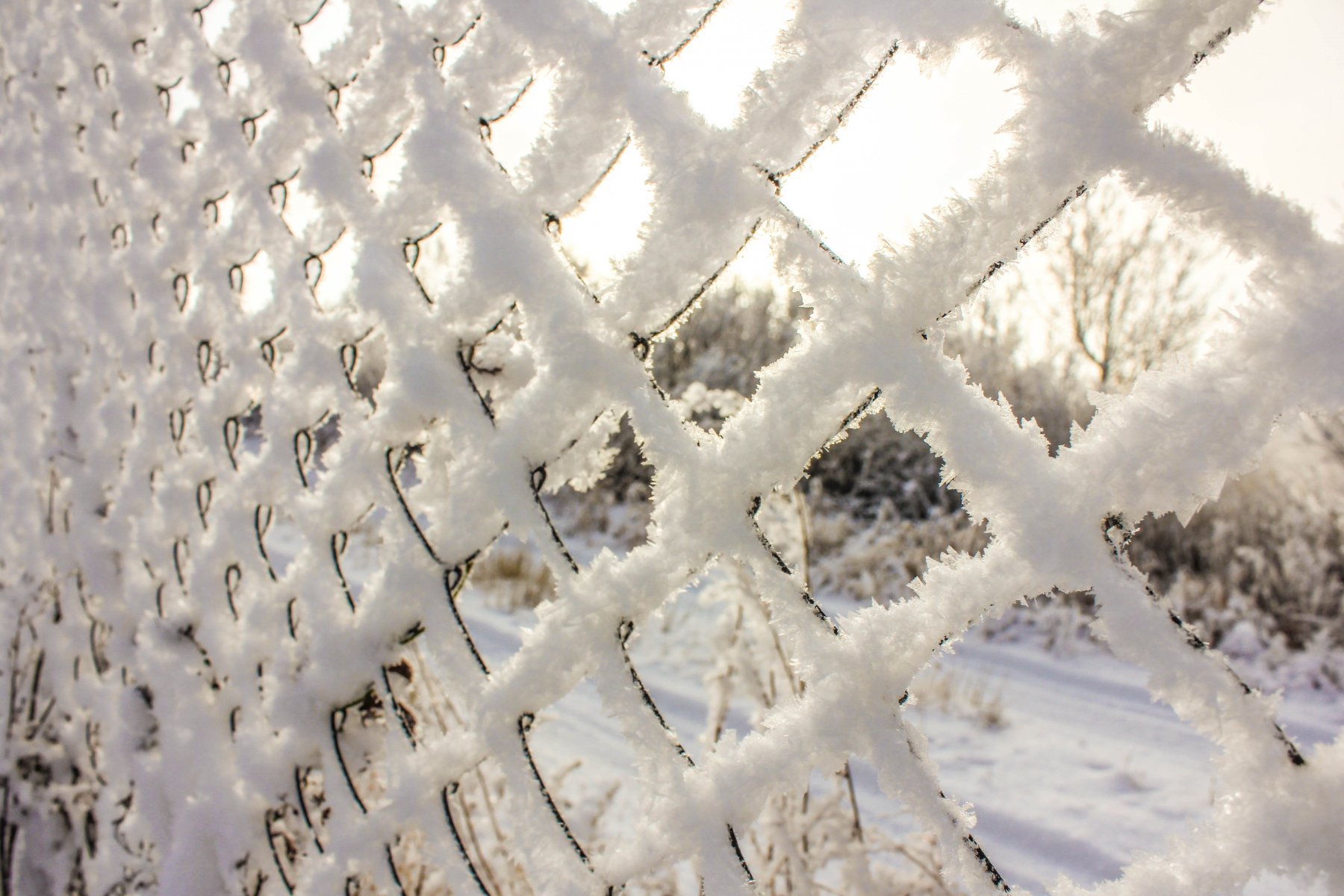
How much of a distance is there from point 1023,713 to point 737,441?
359 cm

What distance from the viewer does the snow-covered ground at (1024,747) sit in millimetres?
2150

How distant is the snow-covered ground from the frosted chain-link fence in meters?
0.52

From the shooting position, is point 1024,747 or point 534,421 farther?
point 1024,747

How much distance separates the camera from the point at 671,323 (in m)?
0.64

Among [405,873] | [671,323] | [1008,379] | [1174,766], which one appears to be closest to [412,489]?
[671,323]

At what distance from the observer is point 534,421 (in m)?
0.68

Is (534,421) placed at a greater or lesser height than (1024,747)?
greater

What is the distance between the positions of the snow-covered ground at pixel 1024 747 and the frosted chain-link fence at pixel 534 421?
52 cm

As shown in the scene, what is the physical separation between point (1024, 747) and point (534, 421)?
306 cm

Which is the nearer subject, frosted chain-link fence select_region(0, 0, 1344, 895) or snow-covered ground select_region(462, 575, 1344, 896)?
frosted chain-link fence select_region(0, 0, 1344, 895)

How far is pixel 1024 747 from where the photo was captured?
3.04m

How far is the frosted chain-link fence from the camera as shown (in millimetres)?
438

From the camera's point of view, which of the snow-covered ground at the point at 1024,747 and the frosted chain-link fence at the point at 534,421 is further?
the snow-covered ground at the point at 1024,747

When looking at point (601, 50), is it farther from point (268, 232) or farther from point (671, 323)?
point (268, 232)
